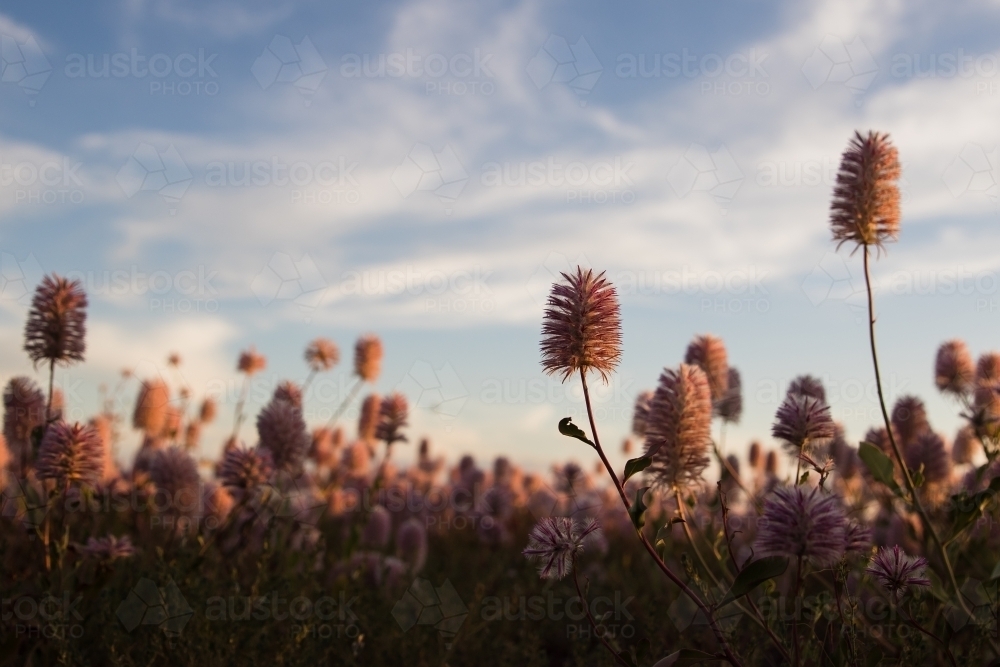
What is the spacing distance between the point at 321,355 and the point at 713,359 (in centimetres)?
398

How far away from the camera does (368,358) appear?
27.4 feet

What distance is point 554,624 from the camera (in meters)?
→ 6.02

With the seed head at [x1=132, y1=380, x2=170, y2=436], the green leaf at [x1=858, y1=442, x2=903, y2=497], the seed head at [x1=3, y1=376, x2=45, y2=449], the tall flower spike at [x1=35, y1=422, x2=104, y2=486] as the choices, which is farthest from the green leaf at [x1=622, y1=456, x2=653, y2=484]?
the seed head at [x1=132, y1=380, x2=170, y2=436]

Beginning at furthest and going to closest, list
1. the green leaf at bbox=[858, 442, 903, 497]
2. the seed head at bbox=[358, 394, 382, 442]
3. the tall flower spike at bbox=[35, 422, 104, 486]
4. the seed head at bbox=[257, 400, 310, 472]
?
the seed head at bbox=[358, 394, 382, 442]
the seed head at bbox=[257, 400, 310, 472]
the tall flower spike at bbox=[35, 422, 104, 486]
the green leaf at bbox=[858, 442, 903, 497]

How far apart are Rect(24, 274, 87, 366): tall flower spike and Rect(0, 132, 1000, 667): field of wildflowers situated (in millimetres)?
11

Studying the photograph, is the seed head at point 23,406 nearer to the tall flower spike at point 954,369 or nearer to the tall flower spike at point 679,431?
the tall flower spike at point 679,431

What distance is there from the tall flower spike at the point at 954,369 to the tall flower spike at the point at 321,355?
5.29m

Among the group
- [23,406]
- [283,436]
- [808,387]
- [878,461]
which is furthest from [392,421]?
[878,461]

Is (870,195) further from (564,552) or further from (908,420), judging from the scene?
(908,420)

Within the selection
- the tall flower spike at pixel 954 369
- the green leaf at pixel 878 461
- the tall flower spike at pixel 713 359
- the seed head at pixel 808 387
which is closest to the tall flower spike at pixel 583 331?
the green leaf at pixel 878 461

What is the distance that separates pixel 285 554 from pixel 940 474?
15.6ft

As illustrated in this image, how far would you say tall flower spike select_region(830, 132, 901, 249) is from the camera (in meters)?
3.89

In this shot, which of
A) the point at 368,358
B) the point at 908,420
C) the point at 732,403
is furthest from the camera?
the point at 368,358

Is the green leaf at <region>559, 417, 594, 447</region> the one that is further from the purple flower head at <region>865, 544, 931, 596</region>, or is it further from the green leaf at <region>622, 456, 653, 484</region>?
the purple flower head at <region>865, 544, 931, 596</region>
